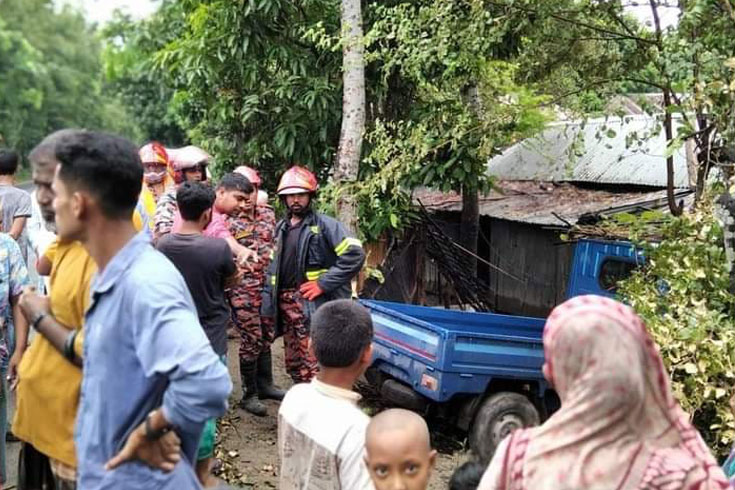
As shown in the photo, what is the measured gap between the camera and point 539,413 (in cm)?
662

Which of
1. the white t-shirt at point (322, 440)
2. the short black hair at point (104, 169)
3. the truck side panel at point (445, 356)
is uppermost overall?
the short black hair at point (104, 169)

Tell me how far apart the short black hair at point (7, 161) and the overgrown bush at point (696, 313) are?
4654 mm

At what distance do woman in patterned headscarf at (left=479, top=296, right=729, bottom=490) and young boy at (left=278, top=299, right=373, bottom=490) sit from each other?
2.28 ft

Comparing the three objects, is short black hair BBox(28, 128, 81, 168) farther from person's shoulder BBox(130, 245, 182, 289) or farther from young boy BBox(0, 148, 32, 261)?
young boy BBox(0, 148, 32, 261)

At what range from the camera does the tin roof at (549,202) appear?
10.6 metres

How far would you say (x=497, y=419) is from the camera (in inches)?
245

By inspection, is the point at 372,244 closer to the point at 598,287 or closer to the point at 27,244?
the point at 598,287

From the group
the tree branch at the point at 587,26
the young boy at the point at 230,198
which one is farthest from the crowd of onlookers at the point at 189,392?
the tree branch at the point at 587,26

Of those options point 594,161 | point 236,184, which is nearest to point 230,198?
point 236,184

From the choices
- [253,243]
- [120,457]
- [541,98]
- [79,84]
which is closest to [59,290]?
[120,457]

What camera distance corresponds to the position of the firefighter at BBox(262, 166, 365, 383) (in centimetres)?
602

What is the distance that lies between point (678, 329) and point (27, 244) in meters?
4.82

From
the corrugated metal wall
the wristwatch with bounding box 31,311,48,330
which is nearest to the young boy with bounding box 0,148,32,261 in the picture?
the wristwatch with bounding box 31,311,48,330

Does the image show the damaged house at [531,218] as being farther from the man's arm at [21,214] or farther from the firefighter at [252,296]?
the man's arm at [21,214]
